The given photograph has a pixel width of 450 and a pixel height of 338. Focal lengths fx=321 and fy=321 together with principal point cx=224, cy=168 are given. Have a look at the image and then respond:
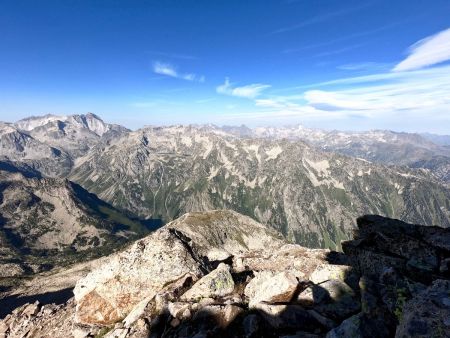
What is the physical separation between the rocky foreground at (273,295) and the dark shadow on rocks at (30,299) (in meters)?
146

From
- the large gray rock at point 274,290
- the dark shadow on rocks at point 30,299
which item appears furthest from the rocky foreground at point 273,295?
the dark shadow on rocks at point 30,299

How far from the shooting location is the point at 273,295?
22172 mm

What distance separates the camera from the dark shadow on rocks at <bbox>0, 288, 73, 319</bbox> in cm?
16375

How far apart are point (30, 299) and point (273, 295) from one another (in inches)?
8087

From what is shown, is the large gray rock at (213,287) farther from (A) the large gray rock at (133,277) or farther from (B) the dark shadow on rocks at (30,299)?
(B) the dark shadow on rocks at (30,299)

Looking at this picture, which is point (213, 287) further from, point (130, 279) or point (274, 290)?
point (130, 279)

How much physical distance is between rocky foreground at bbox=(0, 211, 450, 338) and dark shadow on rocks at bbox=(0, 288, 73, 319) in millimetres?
146002

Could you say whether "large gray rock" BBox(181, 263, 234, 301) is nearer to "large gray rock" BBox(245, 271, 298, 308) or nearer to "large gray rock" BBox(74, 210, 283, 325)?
Answer: "large gray rock" BBox(74, 210, 283, 325)

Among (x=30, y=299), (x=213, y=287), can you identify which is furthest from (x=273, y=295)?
(x=30, y=299)

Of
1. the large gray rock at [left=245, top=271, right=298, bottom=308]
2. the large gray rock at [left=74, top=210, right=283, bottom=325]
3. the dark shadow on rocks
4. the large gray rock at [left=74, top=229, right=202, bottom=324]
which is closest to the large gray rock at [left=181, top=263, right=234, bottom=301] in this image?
the large gray rock at [left=74, top=210, right=283, bottom=325]

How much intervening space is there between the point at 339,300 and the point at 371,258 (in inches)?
345

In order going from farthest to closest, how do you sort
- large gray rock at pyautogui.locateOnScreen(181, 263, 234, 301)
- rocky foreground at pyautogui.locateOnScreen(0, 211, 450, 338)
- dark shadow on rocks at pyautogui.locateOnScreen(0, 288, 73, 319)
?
dark shadow on rocks at pyautogui.locateOnScreen(0, 288, 73, 319), large gray rock at pyautogui.locateOnScreen(181, 263, 234, 301), rocky foreground at pyautogui.locateOnScreen(0, 211, 450, 338)

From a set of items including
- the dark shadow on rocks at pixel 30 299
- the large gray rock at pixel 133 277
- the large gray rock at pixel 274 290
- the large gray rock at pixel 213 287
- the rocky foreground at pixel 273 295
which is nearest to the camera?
the rocky foreground at pixel 273 295

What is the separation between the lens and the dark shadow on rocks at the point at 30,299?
163750 millimetres
